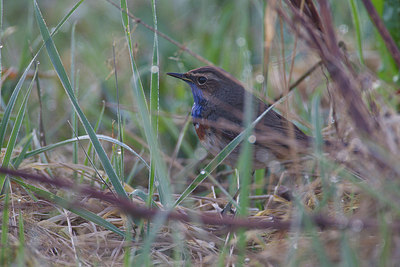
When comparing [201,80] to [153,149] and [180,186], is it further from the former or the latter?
[153,149]

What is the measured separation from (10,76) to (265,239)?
2.96 m

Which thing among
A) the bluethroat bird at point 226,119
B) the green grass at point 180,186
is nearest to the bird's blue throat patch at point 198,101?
the bluethroat bird at point 226,119

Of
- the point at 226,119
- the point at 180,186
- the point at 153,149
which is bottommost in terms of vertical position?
the point at 180,186

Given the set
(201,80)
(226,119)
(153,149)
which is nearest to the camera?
(153,149)

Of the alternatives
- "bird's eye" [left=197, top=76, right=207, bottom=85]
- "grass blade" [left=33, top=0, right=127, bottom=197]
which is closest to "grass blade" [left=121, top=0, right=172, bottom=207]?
"grass blade" [left=33, top=0, right=127, bottom=197]

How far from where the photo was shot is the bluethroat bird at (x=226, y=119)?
417 cm

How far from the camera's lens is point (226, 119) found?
184 inches

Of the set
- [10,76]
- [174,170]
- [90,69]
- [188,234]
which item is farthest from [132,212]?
[90,69]

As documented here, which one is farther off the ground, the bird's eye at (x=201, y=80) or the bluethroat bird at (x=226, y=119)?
the bird's eye at (x=201, y=80)

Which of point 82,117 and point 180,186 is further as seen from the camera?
point 180,186

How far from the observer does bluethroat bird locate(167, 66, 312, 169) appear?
4172 mm

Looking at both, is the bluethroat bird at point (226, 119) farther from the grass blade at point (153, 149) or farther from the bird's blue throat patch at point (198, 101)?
the grass blade at point (153, 149)

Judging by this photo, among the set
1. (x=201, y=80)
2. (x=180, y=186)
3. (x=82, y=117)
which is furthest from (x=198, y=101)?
(x=82, y=117)

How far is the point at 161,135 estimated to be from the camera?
557 cm
